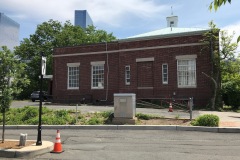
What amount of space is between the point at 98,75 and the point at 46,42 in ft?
87.3

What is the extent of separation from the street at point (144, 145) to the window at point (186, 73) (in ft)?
46.7

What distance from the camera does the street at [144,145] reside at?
28.5 feet

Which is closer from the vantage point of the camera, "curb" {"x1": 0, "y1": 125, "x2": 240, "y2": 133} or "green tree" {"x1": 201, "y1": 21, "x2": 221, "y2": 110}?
"curb" {"x1": 0, "y1": 125, "x2": 240, "y2": 133}

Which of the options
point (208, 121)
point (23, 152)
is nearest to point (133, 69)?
point (208, 121)

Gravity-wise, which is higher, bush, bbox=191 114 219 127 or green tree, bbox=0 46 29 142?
green tree, bbox=0 46 29 142

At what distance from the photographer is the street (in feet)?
28.5

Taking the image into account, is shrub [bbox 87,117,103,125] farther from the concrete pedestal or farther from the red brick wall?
the red brick wall

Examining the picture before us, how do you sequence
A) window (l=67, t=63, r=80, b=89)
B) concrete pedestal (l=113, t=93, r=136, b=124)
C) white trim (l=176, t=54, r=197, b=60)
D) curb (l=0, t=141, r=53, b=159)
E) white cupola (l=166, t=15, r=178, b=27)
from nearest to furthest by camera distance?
curb (l=0, t=141, r=53, b=159) → concrete pedestal (l=113, t=93, r=136, b=124) → white trim (l=176, t=54, r=197, b=60) → window (l=67, t=63, r=80, b=89) → white cupola (l=166, t=15, r=178, b=27)

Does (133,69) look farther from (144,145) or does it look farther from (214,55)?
(144,145)

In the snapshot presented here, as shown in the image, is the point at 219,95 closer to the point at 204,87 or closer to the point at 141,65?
the point at 204,87

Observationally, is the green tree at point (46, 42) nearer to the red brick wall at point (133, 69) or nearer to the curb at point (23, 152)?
the red brick wall at point (133, 69)

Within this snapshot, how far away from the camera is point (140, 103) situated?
25.5 metres

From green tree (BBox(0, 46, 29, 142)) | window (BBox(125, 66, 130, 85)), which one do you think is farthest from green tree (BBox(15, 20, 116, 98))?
green tree (BBox(0, 46, 29, 142))

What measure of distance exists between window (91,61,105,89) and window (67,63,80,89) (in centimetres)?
200
